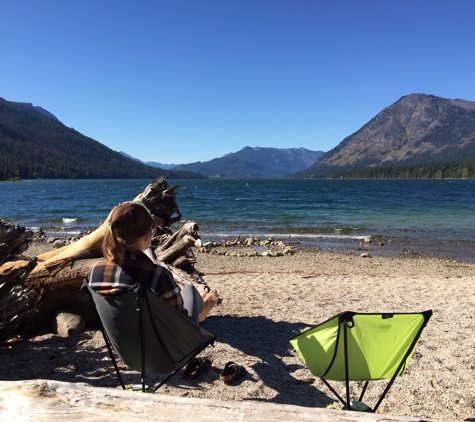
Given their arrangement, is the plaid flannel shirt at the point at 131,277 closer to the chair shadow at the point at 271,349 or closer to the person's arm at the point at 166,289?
the person's arm at the point at 166,289

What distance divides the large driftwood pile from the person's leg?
6.05 ft

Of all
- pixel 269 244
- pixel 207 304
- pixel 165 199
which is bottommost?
pixel 269 244

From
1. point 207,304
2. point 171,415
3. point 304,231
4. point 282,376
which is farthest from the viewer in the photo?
point 304,231

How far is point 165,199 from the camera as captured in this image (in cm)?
644

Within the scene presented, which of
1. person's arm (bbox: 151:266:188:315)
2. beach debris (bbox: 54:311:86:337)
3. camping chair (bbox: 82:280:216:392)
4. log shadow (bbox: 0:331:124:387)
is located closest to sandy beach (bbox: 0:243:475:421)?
log shadow (bbox: 0:331:124:387)

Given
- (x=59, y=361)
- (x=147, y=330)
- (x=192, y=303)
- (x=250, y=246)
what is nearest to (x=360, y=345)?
(x=192, y=303)

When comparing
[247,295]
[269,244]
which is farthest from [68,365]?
[269,244]

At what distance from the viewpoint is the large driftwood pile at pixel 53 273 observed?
4.02 metres

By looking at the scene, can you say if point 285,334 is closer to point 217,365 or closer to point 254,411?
point 217,365

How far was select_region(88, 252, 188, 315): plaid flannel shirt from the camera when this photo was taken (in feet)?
8.94

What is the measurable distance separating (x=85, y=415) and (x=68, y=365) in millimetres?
2510

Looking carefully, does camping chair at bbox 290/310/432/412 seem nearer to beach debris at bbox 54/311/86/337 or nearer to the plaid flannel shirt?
the plaid flannel shirt

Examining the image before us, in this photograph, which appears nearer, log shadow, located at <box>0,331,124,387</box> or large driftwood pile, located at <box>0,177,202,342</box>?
log shadow, located at <box>0,331,124,387</box>

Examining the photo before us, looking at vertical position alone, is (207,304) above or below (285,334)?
above
